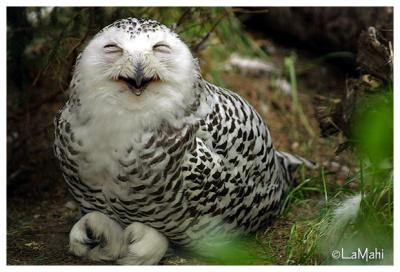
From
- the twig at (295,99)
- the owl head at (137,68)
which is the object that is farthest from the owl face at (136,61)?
the twig at (295,99)

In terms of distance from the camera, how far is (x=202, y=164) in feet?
8.09

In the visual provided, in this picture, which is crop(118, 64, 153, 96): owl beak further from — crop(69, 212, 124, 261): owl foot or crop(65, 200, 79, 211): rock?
crop(65, 200, 79, 211): rock

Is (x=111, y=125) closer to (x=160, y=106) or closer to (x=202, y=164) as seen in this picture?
(x=160, y=106)

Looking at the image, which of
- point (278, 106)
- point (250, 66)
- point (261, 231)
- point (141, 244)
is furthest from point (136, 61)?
point (250, 66)

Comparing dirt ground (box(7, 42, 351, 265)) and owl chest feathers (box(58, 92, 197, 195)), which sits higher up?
owl chest feathers (box(58, 92, 197, 195))

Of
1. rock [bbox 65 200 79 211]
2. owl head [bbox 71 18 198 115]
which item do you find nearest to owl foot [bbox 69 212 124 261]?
owl head [bbox 71 18 198 115]

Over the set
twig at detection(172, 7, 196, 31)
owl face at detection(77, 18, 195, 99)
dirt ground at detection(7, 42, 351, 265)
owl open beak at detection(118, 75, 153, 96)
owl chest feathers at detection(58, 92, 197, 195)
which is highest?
twig at detection(172, 7, 196, 31)

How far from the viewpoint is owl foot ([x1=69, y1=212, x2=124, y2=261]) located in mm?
2592

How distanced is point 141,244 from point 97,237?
0.20 metres

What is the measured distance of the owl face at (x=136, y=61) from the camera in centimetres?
223

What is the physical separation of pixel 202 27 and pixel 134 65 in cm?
134

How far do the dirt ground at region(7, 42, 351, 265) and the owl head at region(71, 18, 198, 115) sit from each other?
2.54 feet

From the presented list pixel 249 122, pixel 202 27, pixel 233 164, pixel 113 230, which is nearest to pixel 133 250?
pixel 113 230

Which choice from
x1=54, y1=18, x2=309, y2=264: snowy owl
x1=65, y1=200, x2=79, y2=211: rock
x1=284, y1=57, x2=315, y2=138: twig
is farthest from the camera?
x1=284, y1=57, x2=315, y2=138: twig
